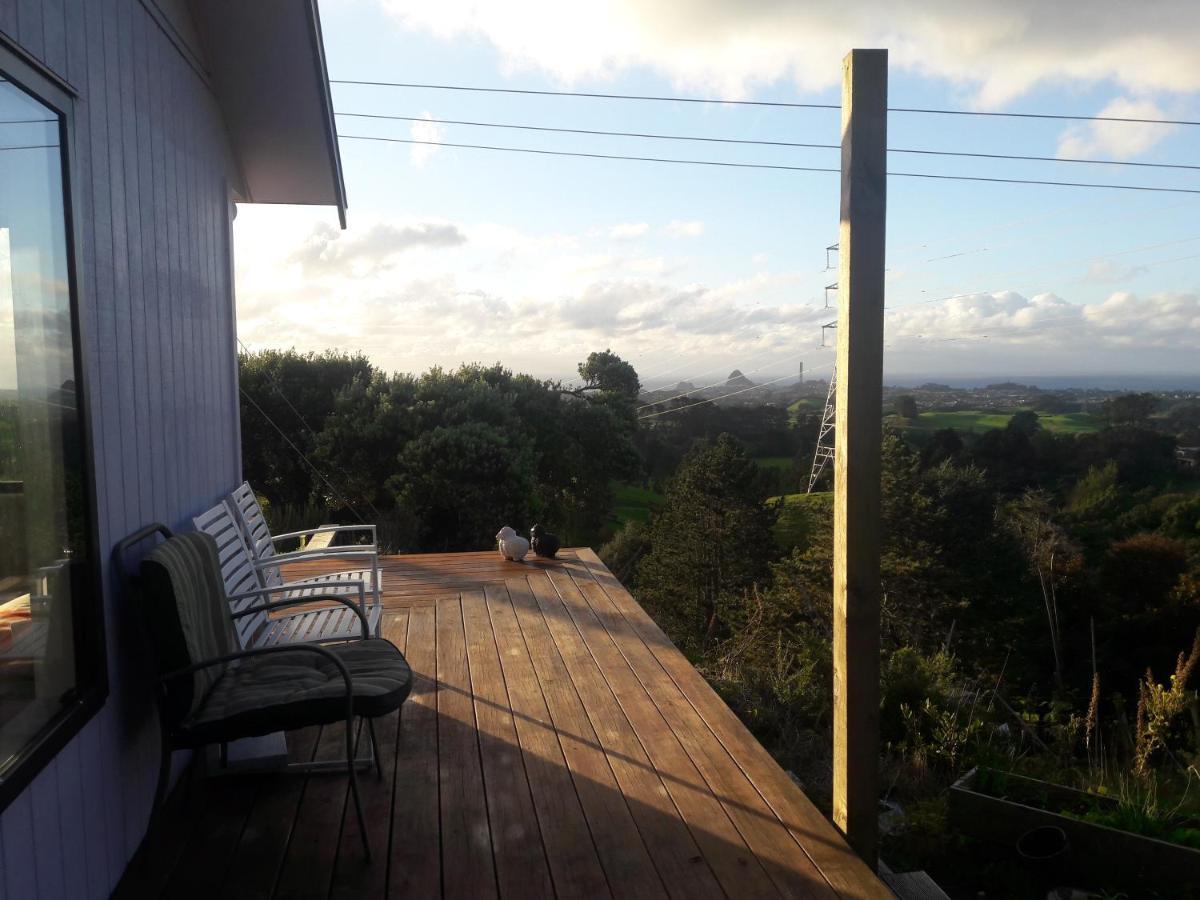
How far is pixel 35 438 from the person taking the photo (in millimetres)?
1846

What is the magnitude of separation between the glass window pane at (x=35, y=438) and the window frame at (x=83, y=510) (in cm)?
2

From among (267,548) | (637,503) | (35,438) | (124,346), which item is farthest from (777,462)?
(35,438)

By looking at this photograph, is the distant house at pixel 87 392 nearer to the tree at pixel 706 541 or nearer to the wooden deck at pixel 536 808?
the wooden deck at pixel 536 808

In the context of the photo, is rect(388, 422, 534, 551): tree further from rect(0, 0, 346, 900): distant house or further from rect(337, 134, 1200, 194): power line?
rect(0, 0, 346, 900): distant house

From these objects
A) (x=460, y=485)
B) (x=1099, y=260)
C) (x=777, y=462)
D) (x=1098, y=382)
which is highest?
(x=1099, y=260)

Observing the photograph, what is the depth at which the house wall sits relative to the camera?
1.91m

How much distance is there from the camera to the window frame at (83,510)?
75.2 inches

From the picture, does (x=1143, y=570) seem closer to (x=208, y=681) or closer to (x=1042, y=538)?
(x=1042, y=538)

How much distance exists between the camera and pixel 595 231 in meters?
16.3

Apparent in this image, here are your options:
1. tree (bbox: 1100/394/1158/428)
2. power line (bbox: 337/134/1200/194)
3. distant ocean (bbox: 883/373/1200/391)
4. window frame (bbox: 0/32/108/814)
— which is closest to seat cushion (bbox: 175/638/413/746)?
window frame (bbox: 0/32/108/814)

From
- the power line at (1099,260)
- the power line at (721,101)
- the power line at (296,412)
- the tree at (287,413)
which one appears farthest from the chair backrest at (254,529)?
the power line at (1099,260)

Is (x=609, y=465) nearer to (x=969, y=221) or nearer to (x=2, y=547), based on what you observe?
(x=969, y=221)

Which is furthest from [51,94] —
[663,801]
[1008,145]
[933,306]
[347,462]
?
[933,306]

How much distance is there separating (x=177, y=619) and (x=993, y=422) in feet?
98.9
